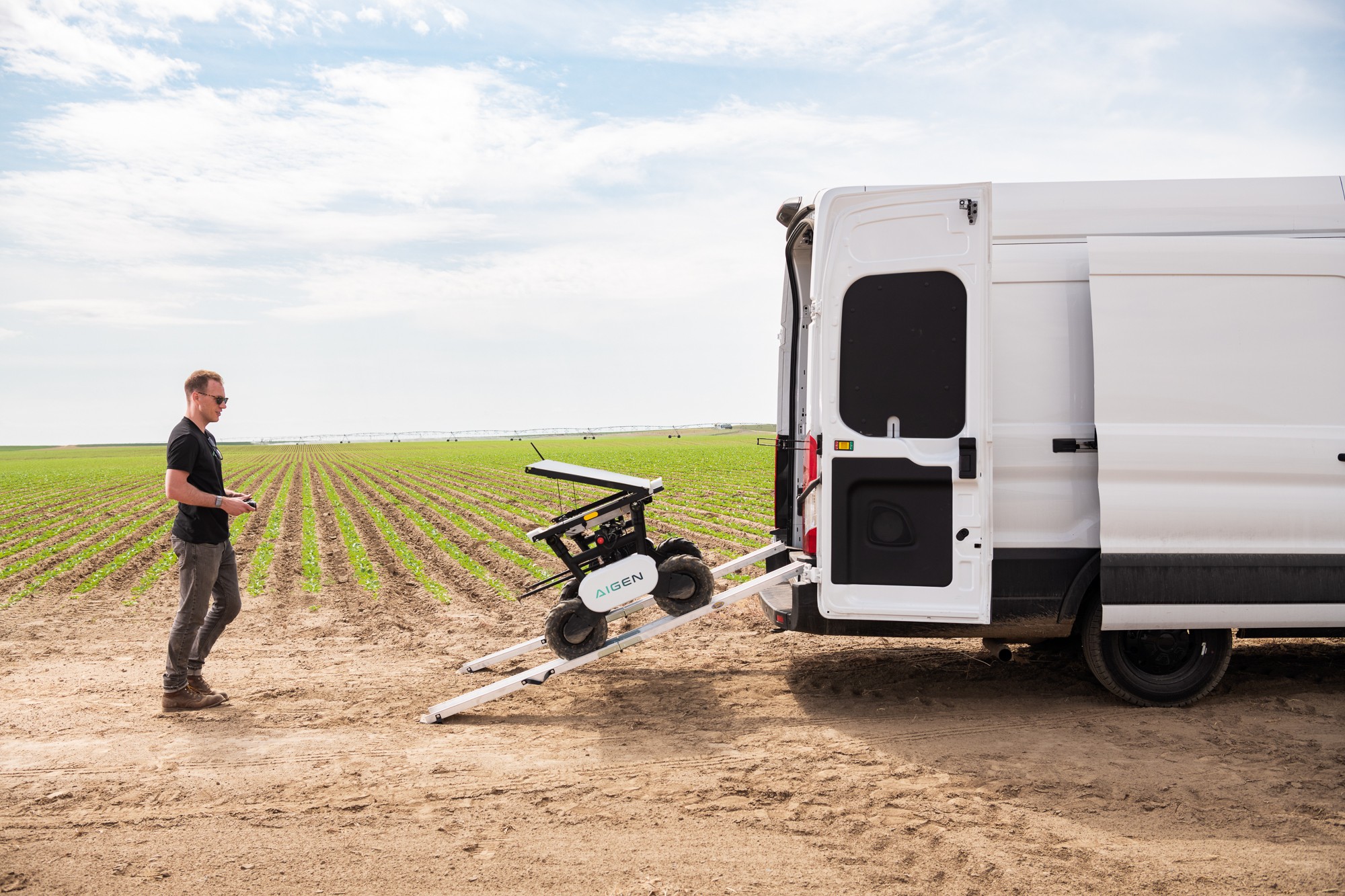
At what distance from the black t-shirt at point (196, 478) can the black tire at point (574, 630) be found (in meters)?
2.08

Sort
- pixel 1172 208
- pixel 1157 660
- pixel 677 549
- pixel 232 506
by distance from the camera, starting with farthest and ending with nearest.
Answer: pixel 677 549 < pixel 232 506 < pixel 1157 660 < pixel 1172 208

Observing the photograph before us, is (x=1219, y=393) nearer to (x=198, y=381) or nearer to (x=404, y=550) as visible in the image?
(x=198, y=381)

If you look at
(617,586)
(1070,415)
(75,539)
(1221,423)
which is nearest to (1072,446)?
(1070,415)

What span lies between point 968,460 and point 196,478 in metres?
4.44

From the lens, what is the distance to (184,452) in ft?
18.5

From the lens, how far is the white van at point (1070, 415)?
5168mm

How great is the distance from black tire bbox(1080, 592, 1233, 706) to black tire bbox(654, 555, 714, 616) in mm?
2164

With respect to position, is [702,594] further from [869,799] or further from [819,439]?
[869,799]

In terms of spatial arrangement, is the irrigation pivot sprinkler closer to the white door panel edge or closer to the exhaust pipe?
the exhaust pipe

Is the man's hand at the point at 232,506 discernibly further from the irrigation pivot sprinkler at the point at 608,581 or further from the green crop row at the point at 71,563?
the green crop row at the point at 71,563

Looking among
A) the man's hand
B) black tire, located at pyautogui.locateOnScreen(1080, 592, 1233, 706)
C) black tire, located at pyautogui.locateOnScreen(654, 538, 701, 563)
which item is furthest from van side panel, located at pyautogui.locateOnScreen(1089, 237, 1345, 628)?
the man's hand

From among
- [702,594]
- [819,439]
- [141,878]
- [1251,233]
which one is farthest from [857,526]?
[141,878]

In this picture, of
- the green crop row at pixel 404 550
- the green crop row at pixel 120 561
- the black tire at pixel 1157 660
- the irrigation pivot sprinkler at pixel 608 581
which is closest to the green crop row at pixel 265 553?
the green crop row at pixel 120 561

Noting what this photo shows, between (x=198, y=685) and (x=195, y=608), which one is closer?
(x=195, y=608)
